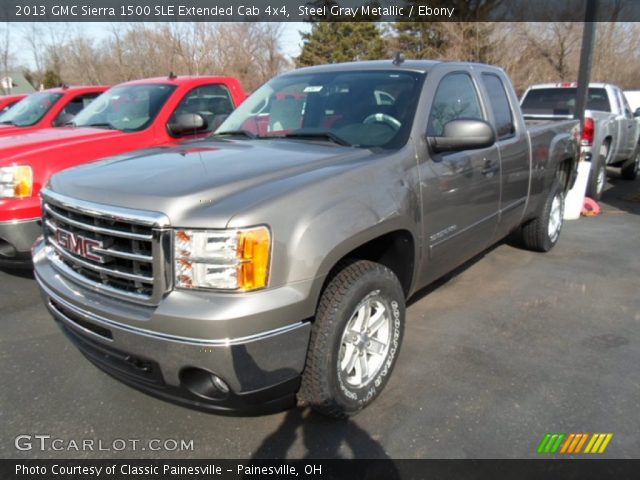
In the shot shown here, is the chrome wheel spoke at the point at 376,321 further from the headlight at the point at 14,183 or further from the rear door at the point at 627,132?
the rear door at the point at 627,132

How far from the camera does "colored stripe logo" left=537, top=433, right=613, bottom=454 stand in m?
2.46

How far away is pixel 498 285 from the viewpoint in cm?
458

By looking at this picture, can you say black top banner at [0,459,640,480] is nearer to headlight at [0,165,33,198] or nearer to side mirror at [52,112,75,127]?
headlight at [0,165,33,198]

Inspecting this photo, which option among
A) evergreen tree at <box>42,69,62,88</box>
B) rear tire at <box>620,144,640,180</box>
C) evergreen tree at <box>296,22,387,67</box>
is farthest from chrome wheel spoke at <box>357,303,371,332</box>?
evergreen tree at <box>42,69,62,88</box>

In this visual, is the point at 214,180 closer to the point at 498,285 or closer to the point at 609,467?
the point at 609,467

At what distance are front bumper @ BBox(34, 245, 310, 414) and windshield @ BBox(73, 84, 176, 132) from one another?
3700 mm

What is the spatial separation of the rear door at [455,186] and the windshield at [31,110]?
6.49m

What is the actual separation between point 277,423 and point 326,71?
8.21ft

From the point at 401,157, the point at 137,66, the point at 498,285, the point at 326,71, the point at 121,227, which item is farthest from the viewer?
the point at 137,66

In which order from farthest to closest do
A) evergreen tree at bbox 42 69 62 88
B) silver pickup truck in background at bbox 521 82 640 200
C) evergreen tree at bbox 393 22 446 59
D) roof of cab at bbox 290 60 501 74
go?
1. evergreen tree at bbox 42 69 62 88
2. evergreen tree at bbox 393 22 446 59
3. silver pickup truck in background at bbox 521 82 640 200
4. roof of cab at bbox 290 60 501 74

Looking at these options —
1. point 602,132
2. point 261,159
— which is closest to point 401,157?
point 261,159

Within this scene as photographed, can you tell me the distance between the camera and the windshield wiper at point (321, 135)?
3082mm

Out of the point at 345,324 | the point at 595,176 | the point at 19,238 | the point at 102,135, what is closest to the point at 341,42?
the point at 595,176

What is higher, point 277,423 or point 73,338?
point 73,338
